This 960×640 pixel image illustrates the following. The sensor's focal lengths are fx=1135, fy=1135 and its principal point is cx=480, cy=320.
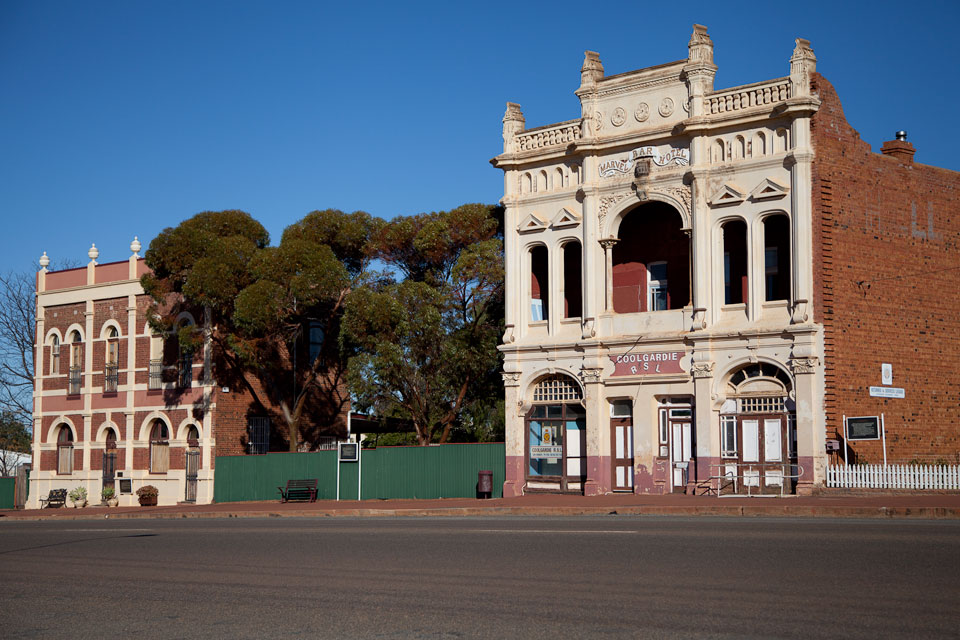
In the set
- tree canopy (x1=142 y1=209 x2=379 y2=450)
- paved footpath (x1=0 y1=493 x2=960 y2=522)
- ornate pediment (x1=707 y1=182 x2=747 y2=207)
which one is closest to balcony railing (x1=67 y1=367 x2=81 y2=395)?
tree canopy (x1=142 y1=209 x2=379 y2=450)

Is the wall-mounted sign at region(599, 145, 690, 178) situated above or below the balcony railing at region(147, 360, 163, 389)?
above

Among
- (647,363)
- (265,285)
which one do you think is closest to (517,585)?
(647,363)

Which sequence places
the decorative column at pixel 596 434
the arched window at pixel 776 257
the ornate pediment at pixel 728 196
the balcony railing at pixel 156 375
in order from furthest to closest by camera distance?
the balcony railing at pixel 156 375 < the decorative column at pixel 596 434 < the arched window at pixel 776 257 < the ornate pediment at pixel 728 196

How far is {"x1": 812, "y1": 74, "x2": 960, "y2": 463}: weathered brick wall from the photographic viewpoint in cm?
2836

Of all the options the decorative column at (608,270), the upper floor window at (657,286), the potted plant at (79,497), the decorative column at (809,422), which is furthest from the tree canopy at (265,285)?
the decorative column at (809,422)

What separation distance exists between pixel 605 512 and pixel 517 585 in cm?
1339

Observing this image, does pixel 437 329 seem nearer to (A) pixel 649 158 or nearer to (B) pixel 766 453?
(A) pixel 649 158

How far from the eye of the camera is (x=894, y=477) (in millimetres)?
26531

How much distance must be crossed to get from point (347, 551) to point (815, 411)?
1590cm

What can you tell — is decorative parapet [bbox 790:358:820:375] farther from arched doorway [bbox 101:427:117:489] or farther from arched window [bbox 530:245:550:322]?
arched doorway [bbox 101:427:117:489]

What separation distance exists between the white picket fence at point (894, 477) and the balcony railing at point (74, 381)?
3096 cm

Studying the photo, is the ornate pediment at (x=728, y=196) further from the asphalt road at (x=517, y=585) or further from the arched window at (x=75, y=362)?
the arched window at (x=75, y=362)

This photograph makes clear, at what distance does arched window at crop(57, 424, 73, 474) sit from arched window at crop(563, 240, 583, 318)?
23447mm

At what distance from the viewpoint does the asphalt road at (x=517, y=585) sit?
9164 millimetres
